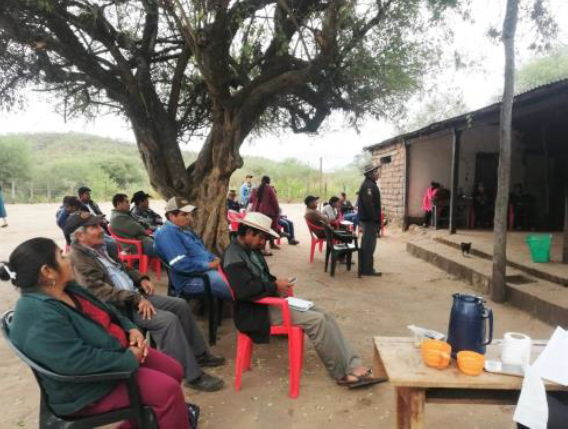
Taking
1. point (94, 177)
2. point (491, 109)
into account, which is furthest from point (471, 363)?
point (94, 177)

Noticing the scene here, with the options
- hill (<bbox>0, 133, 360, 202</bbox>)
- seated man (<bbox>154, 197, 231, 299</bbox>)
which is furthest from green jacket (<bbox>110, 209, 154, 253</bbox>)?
hill (<bbox>0, 133, 360, 202</bbox>)

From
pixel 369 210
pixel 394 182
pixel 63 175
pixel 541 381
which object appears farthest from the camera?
pixel 63 175

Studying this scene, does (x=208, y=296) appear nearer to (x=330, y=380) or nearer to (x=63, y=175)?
(x=330, y=380)

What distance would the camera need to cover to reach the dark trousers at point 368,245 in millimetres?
6742

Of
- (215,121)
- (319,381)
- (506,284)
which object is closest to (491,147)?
(506,284)

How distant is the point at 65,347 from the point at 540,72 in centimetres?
3157

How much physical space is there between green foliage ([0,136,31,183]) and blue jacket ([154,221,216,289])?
1341 inches

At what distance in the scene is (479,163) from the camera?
11758 millimetres

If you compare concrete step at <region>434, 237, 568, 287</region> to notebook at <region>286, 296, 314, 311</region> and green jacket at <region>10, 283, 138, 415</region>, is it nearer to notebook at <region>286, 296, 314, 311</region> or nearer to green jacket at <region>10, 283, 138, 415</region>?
notebook at <region>286, 296, 314, 311</region>

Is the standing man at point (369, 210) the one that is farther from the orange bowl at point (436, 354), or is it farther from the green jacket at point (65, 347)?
the green jacket at point (65, 347)

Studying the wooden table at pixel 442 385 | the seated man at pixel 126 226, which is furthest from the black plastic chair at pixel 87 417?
the seated man at pixel 126 226

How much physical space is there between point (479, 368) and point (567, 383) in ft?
1.09

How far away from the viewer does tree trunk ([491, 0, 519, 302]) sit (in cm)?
490

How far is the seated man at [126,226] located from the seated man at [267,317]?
3173 millimetres
